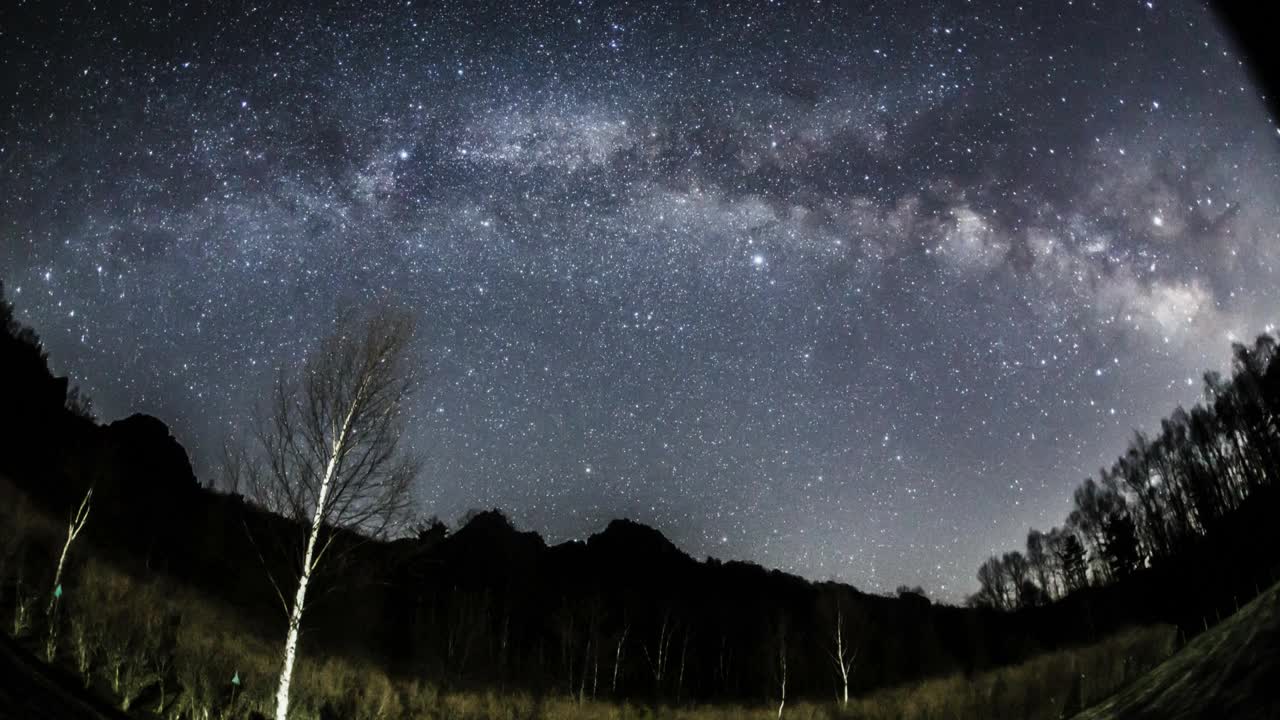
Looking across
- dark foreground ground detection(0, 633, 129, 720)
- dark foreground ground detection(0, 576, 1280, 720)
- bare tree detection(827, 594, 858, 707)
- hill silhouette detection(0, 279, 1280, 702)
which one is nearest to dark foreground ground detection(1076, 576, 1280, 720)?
dark foreground ground detection(0, 576, 1280, 720)

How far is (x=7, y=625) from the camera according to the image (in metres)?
10.7

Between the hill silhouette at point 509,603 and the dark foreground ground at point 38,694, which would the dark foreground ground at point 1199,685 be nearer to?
the dark foreground ground at point 38,694

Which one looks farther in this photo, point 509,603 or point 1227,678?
point 509,603

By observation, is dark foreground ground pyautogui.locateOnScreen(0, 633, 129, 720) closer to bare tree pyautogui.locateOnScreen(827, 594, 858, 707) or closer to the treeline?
bare tree pyautogui.locateOnScreen(827, 594, 858, 707)

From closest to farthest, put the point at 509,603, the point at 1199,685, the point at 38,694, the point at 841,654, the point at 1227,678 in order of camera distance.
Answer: the point at 1227,678 < the point at 1199,685 < the point at 38,694 < the point at 841,654 < the point at 509,603

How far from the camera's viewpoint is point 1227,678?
4.97 m

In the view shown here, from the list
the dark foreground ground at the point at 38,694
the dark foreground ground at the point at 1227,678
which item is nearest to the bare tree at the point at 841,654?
the dark foreground ground at the point at 1227,678

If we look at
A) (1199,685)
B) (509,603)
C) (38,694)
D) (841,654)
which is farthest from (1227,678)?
(509,603)

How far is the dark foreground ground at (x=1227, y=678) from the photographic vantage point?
4473 mm

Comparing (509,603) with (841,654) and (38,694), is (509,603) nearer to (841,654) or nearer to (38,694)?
(841,654)

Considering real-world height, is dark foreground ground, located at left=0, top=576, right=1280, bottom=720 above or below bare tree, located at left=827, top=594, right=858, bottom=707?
above

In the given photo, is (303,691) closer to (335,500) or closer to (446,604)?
(335,500)

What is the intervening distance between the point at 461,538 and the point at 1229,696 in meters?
76.8

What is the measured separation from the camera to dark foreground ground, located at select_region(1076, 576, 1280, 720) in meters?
4.47
